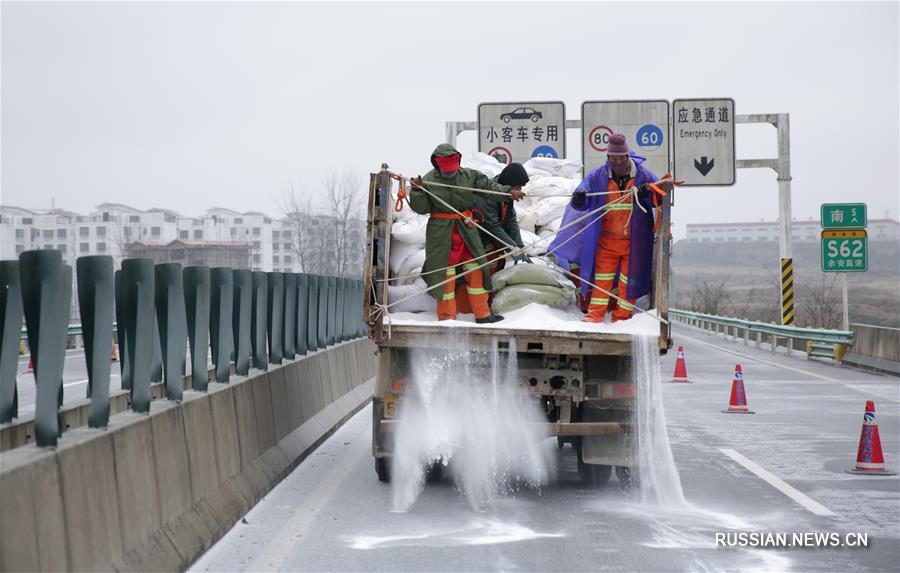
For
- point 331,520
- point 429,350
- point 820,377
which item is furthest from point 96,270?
point 820,377

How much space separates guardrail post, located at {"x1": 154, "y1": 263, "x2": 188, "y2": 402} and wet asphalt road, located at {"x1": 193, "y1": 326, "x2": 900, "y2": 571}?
1114mm

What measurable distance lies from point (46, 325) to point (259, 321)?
638 centimetres

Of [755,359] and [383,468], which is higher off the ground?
[383,468]

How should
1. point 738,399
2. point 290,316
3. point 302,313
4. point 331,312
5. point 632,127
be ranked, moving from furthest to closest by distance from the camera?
point 632,127 → point 331,312 → point 738,399 → point 302,313 → point 290,316

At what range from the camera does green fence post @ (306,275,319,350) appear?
623 inches

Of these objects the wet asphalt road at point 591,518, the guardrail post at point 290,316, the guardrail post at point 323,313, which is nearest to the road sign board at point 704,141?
the guardrail post at point 323,313

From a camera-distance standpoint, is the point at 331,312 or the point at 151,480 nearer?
the point at 151,480

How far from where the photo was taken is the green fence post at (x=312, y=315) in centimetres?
1583

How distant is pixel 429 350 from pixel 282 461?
2004mm

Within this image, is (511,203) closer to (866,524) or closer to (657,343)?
(657,343)

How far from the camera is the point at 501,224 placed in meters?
11.4

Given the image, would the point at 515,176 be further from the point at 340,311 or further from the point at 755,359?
the point at 755,359

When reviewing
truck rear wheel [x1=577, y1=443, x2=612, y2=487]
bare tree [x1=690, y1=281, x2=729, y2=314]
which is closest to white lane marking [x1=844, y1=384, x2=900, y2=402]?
truck rear wheel [x1=577, y1=443, x2=612, y2=487]

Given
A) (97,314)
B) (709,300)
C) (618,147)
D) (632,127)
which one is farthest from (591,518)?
(709,300)
